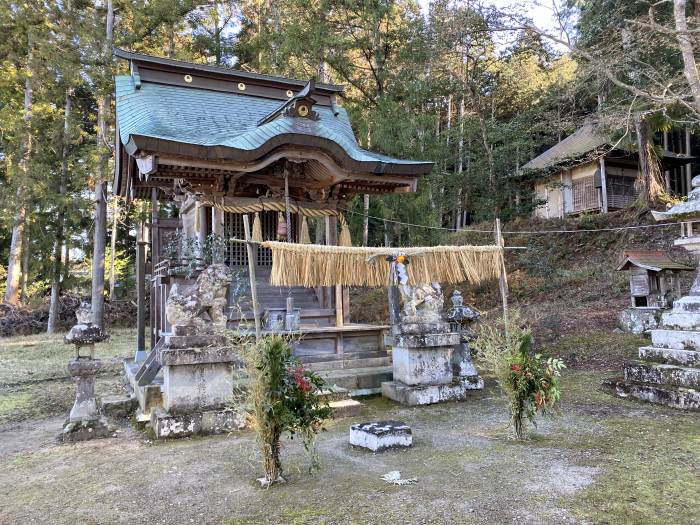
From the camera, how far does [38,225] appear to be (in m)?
19.6

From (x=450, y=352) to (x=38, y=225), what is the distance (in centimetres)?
1948

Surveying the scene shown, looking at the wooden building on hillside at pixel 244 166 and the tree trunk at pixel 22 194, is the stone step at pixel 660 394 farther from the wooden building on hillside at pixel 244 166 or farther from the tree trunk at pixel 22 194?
the tree trunk at pixel 22 194

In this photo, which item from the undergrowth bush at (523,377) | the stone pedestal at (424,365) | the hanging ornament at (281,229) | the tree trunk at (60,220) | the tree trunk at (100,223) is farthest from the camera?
the tree trunk at (60,220)

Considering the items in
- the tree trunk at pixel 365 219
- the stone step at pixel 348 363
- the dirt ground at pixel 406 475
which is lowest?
the dirt ground at pixel 406 475

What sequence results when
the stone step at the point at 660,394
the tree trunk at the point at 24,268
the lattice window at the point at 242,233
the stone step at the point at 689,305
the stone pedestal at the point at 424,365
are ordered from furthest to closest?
the tree trunk at the point at 24,268 → the lattice window at the point at 242,233 → the stone pedestal at the point at 424,365 → the stone step at the point at 689,305 → the stone step at the point at 660,394

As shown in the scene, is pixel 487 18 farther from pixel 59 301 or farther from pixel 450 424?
pixel 59 301

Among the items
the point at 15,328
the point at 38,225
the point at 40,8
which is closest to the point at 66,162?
the point at 38,225

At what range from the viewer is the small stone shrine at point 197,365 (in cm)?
542

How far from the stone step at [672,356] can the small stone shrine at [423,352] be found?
262 cm

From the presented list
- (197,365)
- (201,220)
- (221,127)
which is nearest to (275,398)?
(197,365)

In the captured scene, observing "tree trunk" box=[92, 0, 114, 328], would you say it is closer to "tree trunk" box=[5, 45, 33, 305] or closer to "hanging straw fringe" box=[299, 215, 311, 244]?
"tree trunk" box=[5, 45, 33, 305]

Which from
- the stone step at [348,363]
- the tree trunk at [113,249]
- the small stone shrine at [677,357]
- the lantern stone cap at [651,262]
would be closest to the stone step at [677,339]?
the small stone shrine at [677,357]

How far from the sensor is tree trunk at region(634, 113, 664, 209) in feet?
53.2

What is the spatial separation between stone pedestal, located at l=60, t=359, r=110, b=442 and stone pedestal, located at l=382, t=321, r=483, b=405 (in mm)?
4026
